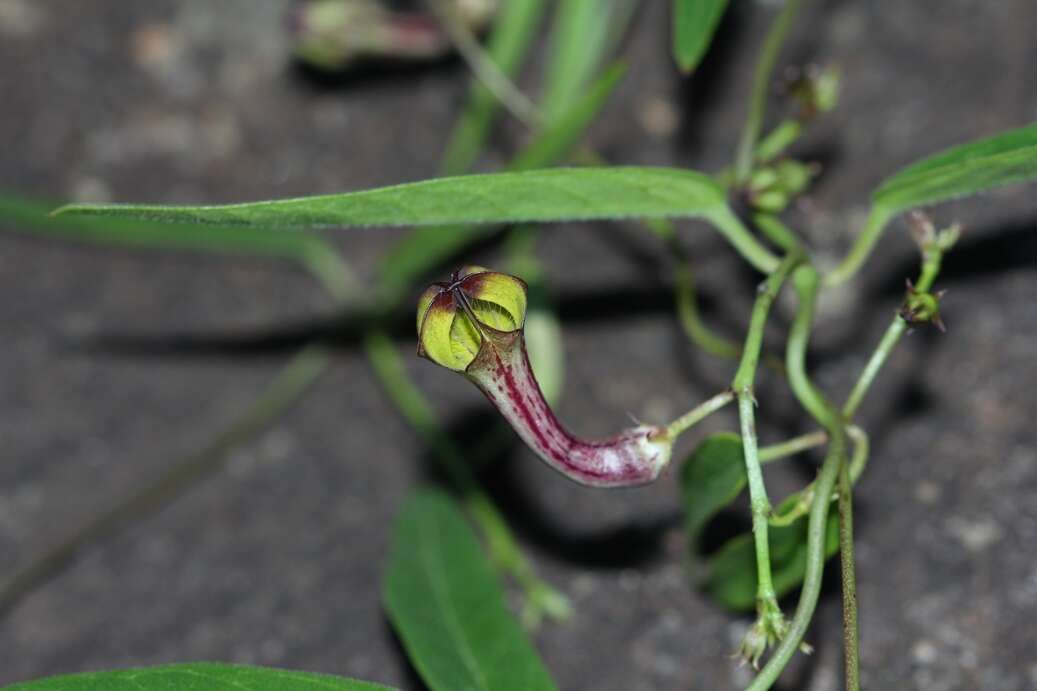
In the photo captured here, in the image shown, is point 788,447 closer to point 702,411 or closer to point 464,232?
point 702,411

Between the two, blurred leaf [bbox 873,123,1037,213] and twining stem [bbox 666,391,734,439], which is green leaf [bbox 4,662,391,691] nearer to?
twining stem [bbox 666,391,734,439]

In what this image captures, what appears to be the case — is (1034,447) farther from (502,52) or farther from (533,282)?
(502,52)

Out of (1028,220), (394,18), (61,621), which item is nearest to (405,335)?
(394,18)

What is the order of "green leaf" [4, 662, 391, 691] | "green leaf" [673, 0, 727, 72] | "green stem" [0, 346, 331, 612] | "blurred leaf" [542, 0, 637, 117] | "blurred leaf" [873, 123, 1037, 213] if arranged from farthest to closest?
"blurred leaf" [542, 0, 637, 117] < "green stem" [0, 346, 331, 612] < "green leaf" [673, 0, 727, 72] < "blurred leaf" [873, 123, 1037, 213] < "green leaf" [4, 662, 391, 691]

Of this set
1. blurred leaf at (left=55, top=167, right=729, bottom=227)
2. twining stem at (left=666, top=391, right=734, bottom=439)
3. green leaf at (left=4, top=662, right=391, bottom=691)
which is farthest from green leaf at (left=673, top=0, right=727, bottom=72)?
green leaf at (left=4, top=662, right=391, bottom=691)

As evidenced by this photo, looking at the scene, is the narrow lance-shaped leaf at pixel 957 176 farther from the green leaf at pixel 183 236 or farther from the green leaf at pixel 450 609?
the green leaf at pixel 183 236
